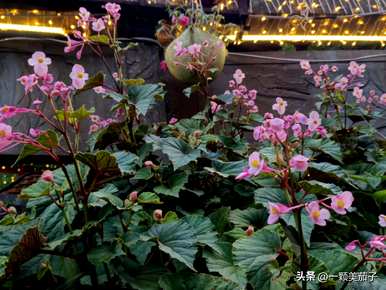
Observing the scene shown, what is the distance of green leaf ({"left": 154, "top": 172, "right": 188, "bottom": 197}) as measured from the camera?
4.14 ft

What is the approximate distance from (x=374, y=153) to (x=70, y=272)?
1.28 metres

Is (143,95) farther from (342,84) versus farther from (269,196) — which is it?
(342,84)

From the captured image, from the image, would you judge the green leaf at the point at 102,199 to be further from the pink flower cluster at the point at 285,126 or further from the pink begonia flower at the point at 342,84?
the pink begonia flower at the point at 342,84

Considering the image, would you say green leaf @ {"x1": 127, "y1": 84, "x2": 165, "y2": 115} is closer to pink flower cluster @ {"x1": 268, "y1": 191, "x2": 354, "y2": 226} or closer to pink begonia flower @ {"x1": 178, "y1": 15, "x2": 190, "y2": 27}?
pink flower cluster @ {"x1": 268, "y1": 191, "x2": 354, "y2": 226}

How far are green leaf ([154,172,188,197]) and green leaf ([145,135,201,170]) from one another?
0.05m

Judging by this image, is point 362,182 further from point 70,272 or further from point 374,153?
point 70,272

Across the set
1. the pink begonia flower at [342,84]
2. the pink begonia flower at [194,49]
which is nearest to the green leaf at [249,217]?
the pink begonia flower at [194,49]

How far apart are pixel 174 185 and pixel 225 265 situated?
1.16 feet

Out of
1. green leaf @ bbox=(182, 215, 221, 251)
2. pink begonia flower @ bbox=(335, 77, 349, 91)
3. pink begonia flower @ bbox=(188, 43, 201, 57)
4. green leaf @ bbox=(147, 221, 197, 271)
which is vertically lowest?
green leaf @ bbox=(182, 215, 221, 251)

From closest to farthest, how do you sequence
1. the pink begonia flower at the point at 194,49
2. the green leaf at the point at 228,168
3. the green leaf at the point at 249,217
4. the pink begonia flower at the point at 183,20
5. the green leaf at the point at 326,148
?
1. the green leaf at the point at 249,217
2. the green leaf at the point at 228,168
3. the green leaf at the point at 326,148
4. the pink begonia flower at the point at 194,49
5. the pink begonia flower at the point at 183,20

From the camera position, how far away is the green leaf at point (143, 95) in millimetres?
1394

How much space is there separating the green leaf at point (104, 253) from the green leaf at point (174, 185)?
32 centimetres

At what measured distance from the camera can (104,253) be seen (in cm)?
93

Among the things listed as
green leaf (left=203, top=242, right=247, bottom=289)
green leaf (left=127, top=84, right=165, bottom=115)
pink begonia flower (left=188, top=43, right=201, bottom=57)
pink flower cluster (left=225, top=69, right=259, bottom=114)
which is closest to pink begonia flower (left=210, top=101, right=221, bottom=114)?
pink flower cluster (left=225, top=69, right=259, bottom=114)
